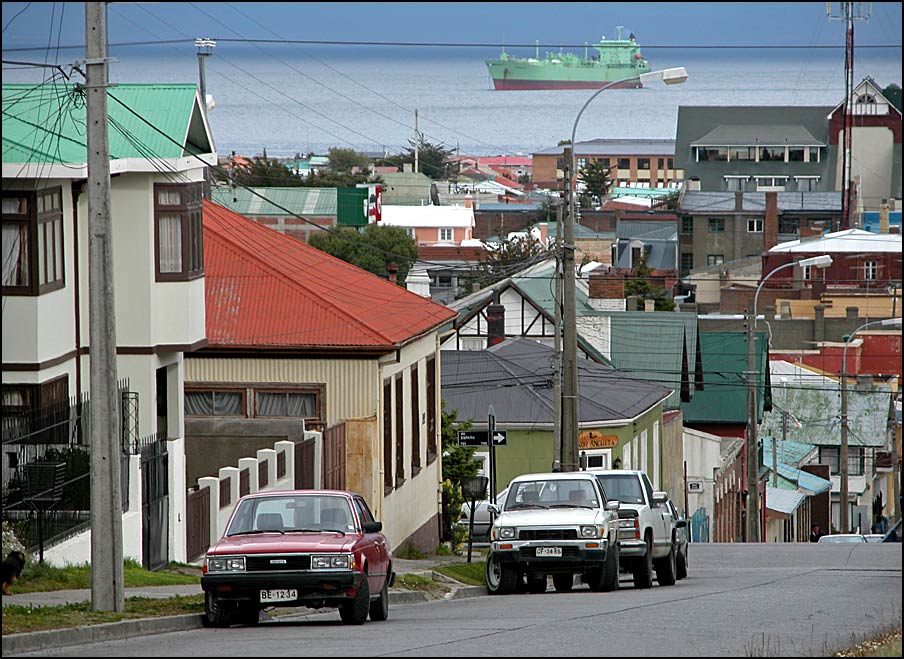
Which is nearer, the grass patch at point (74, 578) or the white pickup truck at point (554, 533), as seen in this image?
the grass patch at point (74, 578)

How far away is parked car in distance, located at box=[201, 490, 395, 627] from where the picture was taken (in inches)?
620

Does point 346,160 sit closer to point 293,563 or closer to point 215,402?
point 215,402

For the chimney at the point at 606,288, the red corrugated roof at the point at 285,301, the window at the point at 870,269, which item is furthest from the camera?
the window at the point at 870,269

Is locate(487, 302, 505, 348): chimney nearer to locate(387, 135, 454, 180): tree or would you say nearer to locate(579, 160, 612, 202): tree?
locate(579, 160, 612, 202): tree

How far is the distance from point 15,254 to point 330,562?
843cm

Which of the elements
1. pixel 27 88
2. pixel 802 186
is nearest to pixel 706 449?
pixel 27 88

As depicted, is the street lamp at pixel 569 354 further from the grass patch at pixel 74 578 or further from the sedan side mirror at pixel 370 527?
the sedan side mirror at pixel 370 527

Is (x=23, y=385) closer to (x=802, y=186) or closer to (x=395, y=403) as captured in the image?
(x=395, y=403)

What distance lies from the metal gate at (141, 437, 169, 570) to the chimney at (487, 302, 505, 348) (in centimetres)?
3145

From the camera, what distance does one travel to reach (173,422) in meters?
25.2

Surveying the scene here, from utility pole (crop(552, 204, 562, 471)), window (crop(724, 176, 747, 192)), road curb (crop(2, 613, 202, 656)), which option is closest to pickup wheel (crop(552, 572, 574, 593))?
utility pole (crop(552, 204, 562, 471))

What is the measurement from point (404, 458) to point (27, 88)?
1311 centimetres

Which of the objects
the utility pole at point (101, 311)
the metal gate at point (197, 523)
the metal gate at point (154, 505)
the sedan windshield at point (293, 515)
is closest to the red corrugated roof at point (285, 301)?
the metal gate at point (197, 523)

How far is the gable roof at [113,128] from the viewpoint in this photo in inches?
874
